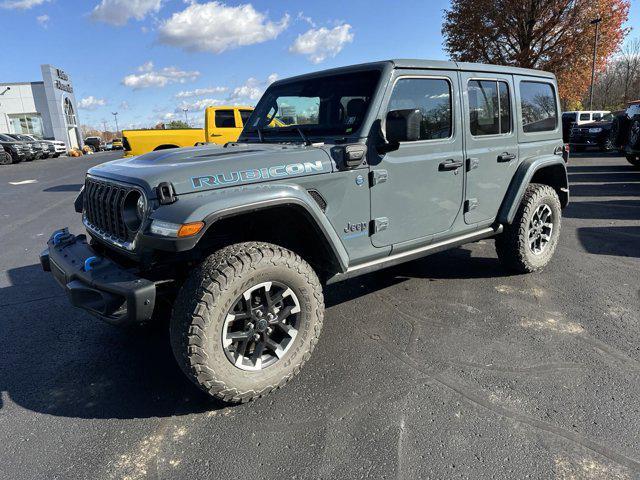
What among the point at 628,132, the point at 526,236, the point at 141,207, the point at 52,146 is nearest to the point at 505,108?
the point at 526,236

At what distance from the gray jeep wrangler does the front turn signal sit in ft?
0.04

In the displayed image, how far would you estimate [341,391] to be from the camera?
107 inches

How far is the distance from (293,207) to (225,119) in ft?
30.7

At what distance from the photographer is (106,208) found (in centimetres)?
282

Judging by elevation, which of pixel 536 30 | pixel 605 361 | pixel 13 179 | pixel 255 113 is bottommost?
pixel 605 361

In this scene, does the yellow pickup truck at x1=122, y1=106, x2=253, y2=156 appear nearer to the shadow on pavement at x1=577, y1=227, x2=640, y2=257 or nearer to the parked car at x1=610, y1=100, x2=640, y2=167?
the shadow on pavement at x1=577, y1=227, x2=640, y2=257

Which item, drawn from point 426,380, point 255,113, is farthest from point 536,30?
point 426,380

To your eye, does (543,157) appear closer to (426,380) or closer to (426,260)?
(426,260)

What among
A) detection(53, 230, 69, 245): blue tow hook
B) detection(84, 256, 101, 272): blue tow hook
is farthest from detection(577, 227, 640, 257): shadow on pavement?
detection(53, 230, 69, 245): blue tow hook

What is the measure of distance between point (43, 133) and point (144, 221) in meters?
50.9

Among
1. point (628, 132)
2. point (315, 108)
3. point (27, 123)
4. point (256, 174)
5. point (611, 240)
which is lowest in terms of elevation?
point (611, 240)

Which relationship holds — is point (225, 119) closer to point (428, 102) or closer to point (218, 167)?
point (428, 102)

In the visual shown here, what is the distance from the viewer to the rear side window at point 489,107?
3.66m

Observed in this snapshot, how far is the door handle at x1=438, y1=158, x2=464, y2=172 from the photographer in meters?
3.41
